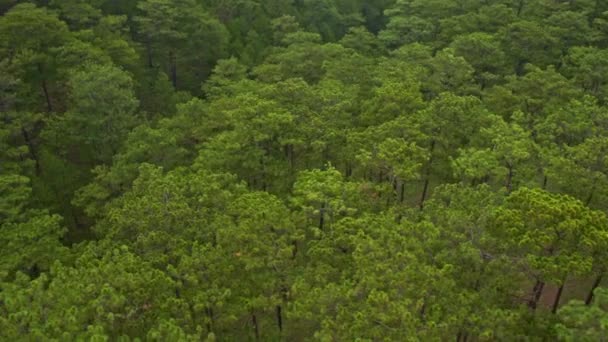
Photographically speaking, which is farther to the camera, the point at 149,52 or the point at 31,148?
the point at 149,52

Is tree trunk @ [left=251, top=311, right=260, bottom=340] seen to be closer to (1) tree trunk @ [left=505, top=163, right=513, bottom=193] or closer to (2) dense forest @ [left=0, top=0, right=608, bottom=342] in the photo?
(2) dense forest @ [left=0, top=0, right=608, bottom=342]

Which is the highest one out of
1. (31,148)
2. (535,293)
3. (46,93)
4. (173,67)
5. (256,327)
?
(535,293)

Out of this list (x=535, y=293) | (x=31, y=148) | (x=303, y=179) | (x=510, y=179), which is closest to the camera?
(x=535, y=293)

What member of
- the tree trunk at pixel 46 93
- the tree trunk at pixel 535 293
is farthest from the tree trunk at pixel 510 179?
the tree trunk at pixel 46 93

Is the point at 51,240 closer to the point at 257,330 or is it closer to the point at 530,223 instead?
the point at 257,330

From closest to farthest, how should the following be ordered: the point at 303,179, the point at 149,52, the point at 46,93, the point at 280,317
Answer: the point at 280,317 → the point at 303,179 → the point at 46,93 → the point at 149,52

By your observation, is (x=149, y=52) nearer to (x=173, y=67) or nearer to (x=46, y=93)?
(x=173, y=67)

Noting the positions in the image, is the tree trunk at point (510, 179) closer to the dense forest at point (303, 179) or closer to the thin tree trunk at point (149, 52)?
the dense forest at point (303, 179)

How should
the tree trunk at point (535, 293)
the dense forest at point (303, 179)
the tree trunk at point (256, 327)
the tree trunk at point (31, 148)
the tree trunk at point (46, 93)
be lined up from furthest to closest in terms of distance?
the tree trunk at point (46, 93) < the tree trunk at point (31, 148) < the tree trunk at point (256, 327) < the tree trunk at point (535, 293) < the dense forest at point (303, 179)

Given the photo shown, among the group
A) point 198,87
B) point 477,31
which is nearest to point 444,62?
point 477,31

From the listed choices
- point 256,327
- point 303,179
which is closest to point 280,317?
point 256,327
